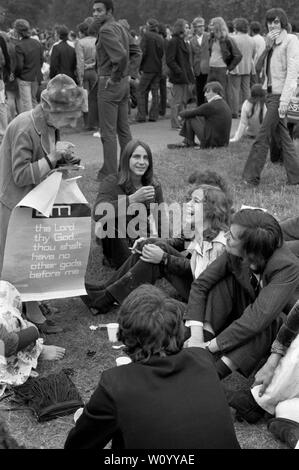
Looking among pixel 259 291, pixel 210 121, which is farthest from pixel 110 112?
pixel 259 291

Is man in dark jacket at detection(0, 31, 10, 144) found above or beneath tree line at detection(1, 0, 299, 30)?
above

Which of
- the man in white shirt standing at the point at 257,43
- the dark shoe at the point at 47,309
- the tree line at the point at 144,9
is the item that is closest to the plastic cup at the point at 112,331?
the dark shoe at the point at 47,309

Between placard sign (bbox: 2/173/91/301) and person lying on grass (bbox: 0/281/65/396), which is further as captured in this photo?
placard sign (bbox: 2/173/91/301)

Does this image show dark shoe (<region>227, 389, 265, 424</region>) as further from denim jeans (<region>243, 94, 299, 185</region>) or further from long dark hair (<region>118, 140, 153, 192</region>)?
denim jeans (<region>243, 94, 299, 185</region>)

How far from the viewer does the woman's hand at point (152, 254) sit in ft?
15.0

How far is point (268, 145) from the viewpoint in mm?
7637

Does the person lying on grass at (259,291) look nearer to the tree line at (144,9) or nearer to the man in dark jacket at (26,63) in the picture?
the man in dark jacket at (26,63)

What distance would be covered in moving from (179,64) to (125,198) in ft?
24.8

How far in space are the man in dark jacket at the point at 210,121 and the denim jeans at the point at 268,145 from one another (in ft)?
5.70

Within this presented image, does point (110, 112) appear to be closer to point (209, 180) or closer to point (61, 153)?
point (209, 180)

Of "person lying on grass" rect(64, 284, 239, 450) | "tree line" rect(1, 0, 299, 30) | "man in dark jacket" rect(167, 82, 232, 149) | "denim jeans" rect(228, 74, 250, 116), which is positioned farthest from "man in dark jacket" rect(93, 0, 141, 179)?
"tree line" rect(1, 0, 299, 30)

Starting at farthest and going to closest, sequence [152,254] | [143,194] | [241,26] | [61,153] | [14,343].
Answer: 1. [241,26]
2. [143,194]
3. [152,254]
4. [61,153]
5. [14,343]

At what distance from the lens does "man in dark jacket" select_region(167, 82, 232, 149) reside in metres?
9.43

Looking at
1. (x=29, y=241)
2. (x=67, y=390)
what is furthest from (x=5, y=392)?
(x=29, y=241)
